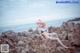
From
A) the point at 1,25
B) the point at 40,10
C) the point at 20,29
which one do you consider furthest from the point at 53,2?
the point at 1,25

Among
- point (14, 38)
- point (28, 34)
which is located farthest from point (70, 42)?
point (14, 38)

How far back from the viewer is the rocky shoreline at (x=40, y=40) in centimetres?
189

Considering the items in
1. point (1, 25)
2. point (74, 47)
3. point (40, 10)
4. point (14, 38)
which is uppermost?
point (40, 10)

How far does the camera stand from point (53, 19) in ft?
6.51

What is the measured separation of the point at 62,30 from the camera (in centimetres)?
198

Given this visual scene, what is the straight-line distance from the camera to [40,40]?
76.0 inches

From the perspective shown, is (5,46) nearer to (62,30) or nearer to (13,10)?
(13,10)

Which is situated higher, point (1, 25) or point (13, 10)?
point (13, 10)

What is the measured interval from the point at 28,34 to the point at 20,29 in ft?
0.32

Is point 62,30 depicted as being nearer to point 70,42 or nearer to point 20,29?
point 70,42

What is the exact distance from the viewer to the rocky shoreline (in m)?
1.89

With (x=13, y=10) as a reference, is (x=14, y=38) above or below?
below

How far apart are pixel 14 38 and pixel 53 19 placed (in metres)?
0.45

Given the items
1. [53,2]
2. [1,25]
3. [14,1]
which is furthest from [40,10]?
[1,25]
